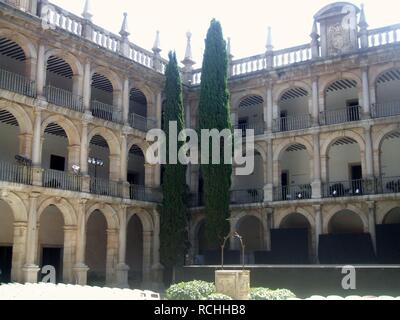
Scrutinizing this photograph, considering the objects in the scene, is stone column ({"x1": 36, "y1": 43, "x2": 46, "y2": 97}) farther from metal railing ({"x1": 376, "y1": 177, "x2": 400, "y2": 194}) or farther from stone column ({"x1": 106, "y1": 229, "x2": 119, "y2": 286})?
metal railing ({"x1": 376, "y1": 177, "x2": 400, "y2": 194})

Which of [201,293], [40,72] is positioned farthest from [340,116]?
[201,293]

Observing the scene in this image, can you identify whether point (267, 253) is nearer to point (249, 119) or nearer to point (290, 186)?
point (290, 186)

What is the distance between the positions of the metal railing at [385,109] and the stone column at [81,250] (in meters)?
13.2

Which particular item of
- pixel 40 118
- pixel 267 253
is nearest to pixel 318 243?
pixel 267 253

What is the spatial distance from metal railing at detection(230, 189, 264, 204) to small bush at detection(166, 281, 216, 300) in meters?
14.2

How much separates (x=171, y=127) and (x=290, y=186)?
20.9 ft

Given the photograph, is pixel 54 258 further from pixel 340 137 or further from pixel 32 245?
A: pixel 340 137

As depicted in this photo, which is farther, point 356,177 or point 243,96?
point 243,96

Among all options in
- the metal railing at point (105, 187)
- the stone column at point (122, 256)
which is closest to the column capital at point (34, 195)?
the metal railing at point (105, 187)

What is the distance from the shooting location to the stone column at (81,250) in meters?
21.5

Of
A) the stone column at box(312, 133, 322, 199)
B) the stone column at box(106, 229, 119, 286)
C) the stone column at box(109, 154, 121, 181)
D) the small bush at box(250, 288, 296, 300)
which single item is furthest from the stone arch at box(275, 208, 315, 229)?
the small bush at box(250, 288, 296, 300)

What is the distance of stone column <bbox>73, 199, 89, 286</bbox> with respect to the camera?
847 inches

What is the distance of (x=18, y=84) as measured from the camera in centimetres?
2103

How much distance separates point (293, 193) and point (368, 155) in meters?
4.08
